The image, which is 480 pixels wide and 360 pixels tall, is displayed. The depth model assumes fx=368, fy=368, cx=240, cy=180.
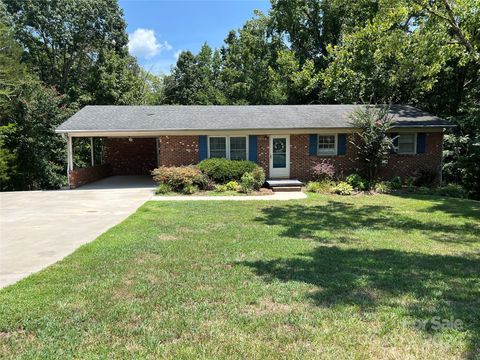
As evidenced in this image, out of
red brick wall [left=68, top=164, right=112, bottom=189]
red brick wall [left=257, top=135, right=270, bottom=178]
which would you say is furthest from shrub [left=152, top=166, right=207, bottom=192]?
red brick wall [left=68, top=164, right=112, bottom=189]

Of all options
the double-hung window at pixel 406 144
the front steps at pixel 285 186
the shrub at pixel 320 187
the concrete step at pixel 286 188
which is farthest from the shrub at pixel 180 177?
the double-hung window at pixel 406 144

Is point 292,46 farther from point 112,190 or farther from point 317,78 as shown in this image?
point 112,190

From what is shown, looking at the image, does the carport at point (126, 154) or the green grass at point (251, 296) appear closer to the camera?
the green grass at point (251, 296)

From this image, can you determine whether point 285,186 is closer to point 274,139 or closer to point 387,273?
point 274,139

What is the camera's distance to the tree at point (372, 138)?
49.5 ft

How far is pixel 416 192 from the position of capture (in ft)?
48.0

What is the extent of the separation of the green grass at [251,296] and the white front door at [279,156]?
28.4 feet

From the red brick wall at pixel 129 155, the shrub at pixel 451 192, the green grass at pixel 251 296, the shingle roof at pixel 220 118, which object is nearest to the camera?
the green grass at pixel 251 296

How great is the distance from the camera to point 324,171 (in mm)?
16656

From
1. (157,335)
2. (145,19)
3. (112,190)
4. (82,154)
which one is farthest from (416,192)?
(145,19)

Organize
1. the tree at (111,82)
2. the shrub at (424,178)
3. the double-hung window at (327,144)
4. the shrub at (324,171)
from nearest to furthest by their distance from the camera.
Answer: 1. the shrub at (424,178)
2. the shrub at (324,171)
3. the double-hung window at (327,144)
4. the tree at (111,82)

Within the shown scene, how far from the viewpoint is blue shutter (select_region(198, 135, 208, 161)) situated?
16516mm

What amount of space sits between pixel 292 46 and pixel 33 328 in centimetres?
2838

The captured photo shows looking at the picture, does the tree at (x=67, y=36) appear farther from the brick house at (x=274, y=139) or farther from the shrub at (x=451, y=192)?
the shrub at (x=451, y=192)
